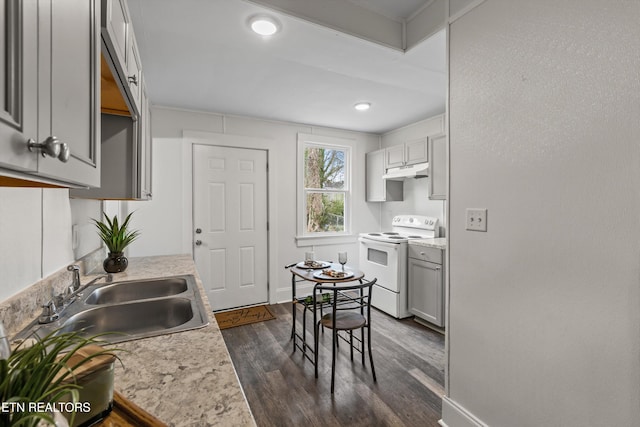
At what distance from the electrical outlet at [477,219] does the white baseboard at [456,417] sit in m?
0.98

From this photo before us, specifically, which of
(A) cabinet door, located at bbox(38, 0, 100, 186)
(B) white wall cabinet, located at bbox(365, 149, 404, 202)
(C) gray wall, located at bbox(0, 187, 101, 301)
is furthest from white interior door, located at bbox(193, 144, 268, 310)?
(A) cabinet door, located at bbox(38, 0, 100, 186)

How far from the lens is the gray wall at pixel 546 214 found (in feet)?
3.59

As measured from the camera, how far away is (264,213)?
12.5 ft

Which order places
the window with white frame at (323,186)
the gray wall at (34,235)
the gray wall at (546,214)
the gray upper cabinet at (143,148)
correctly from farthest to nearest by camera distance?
the window with white frame at (323,186) < the gray upper cabinet at (143,148) < the gray wall at (546,214) < the gray wall at (34,235)

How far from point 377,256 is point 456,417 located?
211 centimetres

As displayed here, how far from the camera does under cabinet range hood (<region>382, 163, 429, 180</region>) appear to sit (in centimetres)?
338

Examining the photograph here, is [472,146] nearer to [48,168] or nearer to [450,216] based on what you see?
[450,216]

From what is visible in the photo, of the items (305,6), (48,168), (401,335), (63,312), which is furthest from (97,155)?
(401,335)

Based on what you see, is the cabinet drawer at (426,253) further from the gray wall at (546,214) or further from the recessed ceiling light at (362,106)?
the recessed ceiling light at (362,106)

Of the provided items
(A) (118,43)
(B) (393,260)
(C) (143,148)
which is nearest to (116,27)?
(A) (118,43)

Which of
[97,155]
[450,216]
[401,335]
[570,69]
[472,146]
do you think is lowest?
[401,335]

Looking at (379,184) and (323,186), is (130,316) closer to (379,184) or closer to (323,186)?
(323,186)

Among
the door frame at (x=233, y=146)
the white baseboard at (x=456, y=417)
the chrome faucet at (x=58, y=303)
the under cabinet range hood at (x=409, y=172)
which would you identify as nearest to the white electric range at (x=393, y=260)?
the under cabinet range hood at (x=409, y=172)

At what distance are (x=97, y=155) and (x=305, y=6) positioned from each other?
1.48m
